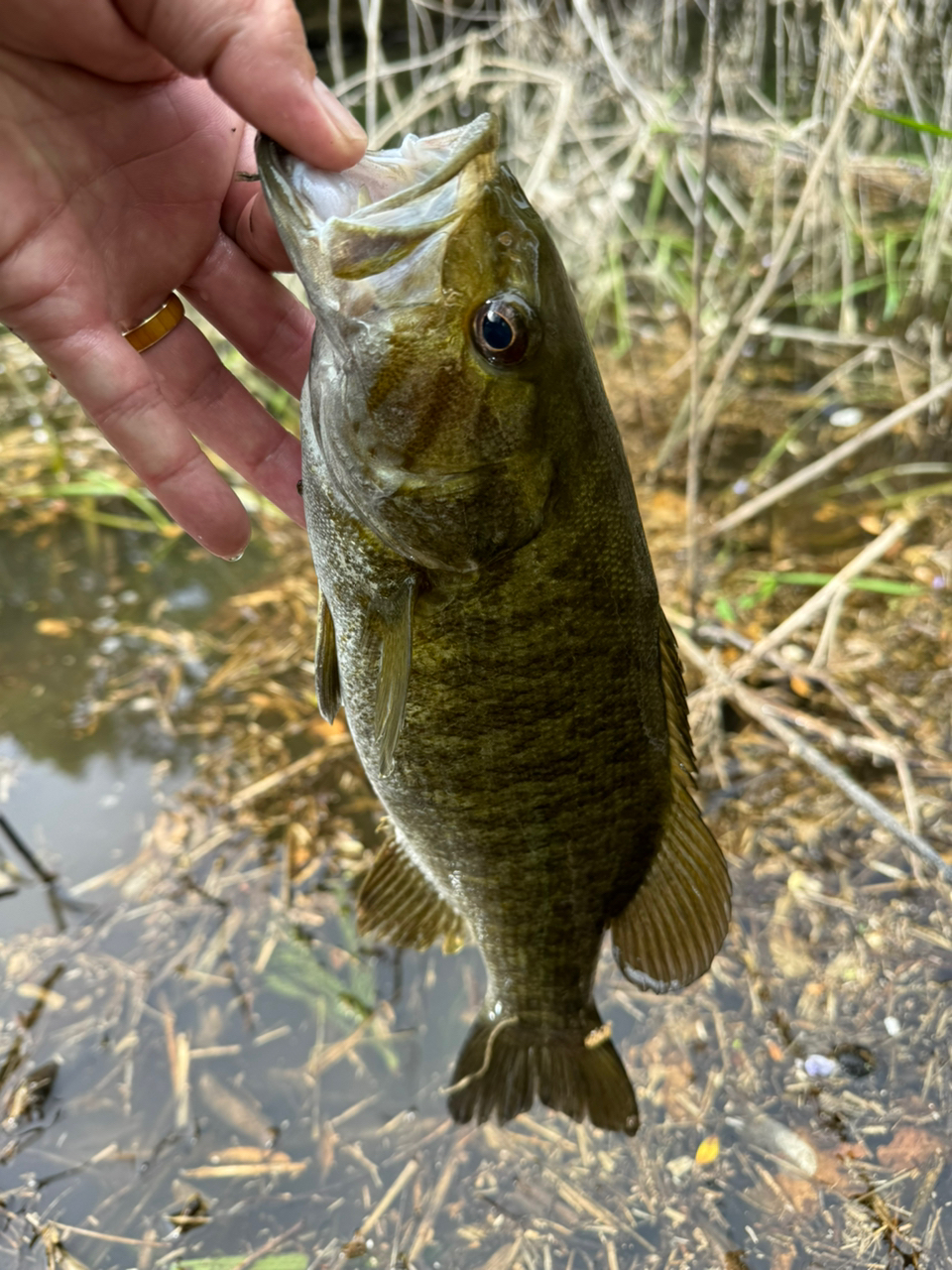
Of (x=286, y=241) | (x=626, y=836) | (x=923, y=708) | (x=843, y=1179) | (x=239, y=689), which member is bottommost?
(x=843, y=1179)

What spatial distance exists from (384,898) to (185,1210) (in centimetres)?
105

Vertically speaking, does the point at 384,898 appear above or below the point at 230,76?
below

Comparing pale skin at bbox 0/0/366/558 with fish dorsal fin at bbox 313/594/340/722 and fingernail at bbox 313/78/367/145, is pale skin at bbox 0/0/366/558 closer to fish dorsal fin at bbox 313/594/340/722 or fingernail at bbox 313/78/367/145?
fingernail at bbox 313/78/367/145

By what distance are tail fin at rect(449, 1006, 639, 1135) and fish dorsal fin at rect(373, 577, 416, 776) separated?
2.84 ft

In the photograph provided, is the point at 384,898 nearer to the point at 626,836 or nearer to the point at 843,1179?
the point at 626,836

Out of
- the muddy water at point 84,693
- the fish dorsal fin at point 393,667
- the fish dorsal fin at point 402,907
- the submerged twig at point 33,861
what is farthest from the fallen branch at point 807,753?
the submerged twig at point 33,861

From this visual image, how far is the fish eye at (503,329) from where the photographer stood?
1.30 meters

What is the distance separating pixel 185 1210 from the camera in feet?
7.42

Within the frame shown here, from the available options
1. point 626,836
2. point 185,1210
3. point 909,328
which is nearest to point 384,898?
point 626,836

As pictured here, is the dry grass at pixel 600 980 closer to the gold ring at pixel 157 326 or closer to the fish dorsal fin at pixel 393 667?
the fish dorsal fin at pixel 393 667

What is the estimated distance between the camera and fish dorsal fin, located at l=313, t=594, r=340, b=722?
167 centimetres

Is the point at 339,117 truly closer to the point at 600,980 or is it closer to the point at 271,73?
the point at 271,73

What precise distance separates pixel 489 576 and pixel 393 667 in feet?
0.72

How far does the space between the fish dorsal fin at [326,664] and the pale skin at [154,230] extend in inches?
16.4
